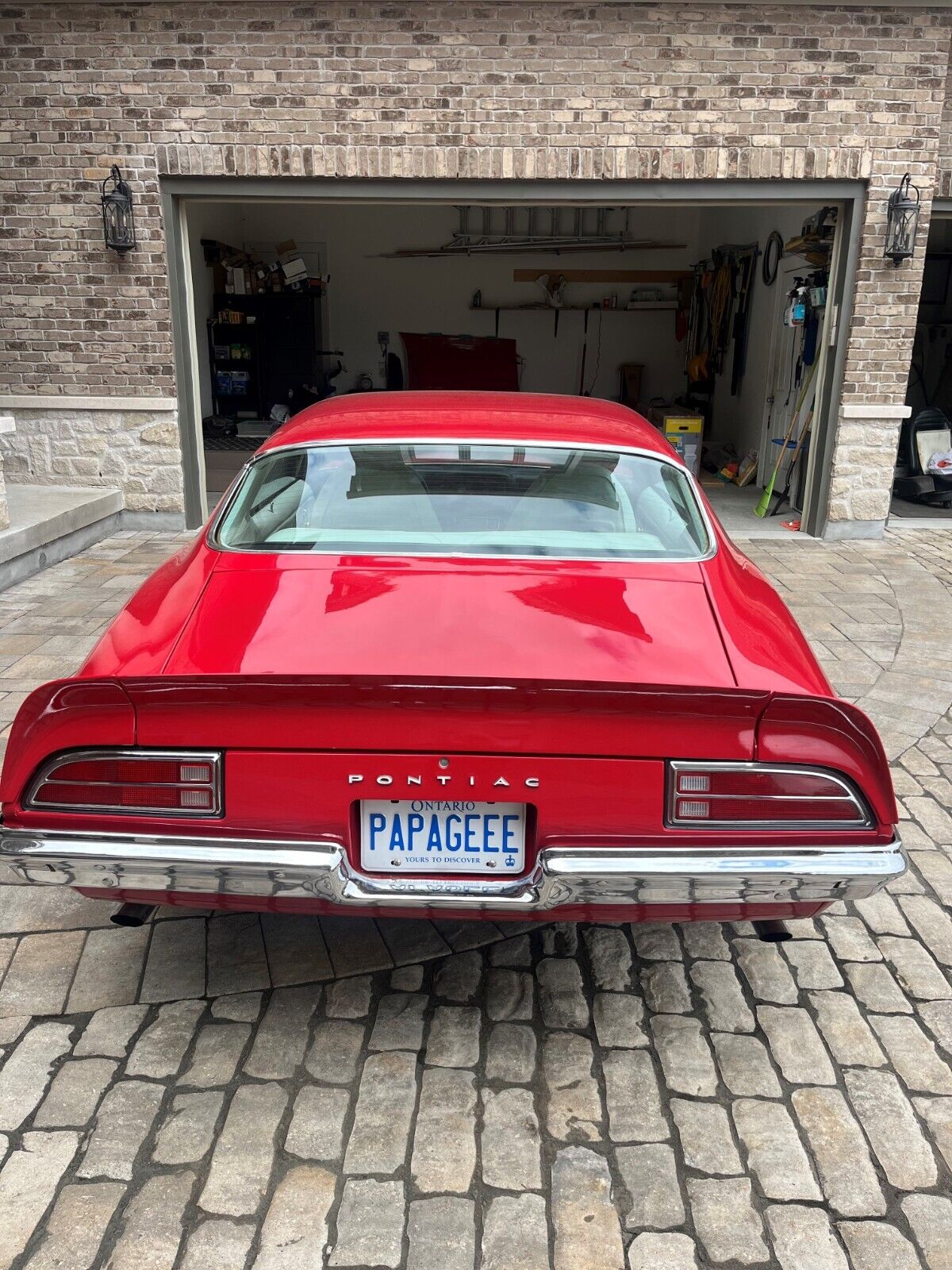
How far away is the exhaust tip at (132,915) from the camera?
2.52m

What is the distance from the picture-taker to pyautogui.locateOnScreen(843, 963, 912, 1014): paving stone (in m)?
2.57

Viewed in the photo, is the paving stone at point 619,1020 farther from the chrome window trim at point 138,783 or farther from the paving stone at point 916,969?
the chrome window trim at point 138,783

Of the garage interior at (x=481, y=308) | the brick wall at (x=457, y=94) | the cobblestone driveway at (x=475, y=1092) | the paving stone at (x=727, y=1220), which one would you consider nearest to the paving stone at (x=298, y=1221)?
the cobblestone driveway at (x=475, y=1092)

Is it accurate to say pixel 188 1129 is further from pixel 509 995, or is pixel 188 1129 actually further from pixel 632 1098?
pixel 632 1098

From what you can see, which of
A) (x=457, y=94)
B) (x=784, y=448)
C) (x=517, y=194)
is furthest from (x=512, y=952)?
(x=784, y=448)

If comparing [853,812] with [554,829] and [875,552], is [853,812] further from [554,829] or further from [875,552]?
[875,552]

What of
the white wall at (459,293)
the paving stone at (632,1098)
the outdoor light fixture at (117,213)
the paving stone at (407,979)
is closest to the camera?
the paving stone at (632,1098)

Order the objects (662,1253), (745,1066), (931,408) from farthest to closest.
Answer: (931,408)
(745,1066)
(662,1253)

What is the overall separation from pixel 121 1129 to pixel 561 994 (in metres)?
1.12

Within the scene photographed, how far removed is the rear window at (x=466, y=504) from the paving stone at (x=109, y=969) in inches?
46.2

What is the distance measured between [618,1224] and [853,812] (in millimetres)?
968

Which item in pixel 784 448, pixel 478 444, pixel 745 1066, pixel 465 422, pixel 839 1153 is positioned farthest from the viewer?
pixel 784 448

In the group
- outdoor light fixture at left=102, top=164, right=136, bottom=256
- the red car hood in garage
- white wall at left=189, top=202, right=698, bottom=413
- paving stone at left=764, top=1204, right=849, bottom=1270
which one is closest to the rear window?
the red car hood in garage

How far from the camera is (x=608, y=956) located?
2.77 m
